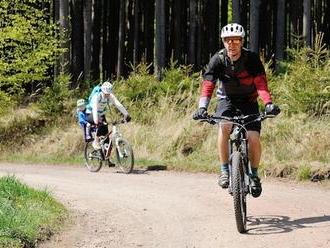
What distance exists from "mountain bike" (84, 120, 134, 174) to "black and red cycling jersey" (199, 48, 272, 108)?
7.16 metres

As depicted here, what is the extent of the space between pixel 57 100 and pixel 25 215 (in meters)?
14.4

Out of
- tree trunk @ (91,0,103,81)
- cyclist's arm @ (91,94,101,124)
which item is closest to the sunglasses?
cyclist's arm @ (91,94,101,124)

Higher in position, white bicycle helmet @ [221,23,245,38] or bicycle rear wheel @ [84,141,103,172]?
white bicycle helmet @ [221,23,245,38]

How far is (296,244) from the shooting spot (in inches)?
254

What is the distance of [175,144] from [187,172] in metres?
2.24

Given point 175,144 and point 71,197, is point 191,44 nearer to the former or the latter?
point 175,144

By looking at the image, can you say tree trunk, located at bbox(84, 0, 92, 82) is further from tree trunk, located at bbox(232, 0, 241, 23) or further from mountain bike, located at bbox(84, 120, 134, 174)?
mountain bike, located at bbox(84, 120, 134, 174)

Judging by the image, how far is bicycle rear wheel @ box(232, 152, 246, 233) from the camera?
690cm

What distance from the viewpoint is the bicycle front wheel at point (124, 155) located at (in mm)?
14414

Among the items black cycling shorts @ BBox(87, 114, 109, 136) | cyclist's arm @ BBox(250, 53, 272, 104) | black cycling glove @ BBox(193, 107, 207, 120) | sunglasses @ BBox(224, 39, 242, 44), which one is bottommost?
black cycling shorts @ BBox(87, 114, 109, 136)

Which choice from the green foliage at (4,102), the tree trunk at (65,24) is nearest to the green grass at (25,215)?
the green foliage at (4,102)

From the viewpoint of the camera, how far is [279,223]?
297 inches

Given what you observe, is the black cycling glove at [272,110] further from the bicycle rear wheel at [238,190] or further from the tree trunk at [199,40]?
the tree trunk at [199,40]

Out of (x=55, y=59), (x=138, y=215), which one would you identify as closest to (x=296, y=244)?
(x=138, y=215)
